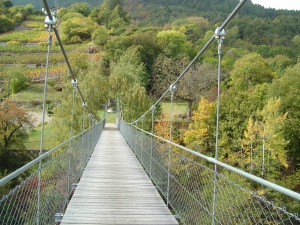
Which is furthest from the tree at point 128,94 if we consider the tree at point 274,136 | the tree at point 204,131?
the tree at point 274,136

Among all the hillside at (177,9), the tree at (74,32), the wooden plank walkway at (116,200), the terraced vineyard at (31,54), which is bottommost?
the wooden plank walkway at (116,200)

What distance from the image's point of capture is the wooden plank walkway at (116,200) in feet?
9.55

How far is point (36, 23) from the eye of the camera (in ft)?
195

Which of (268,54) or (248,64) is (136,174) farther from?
(268,54)

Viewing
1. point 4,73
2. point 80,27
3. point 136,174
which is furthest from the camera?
point 80,27

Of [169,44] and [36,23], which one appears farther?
→ [36,23]

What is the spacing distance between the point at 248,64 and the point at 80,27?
1153 inches

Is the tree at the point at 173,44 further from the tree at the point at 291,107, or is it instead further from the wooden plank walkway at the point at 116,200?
the wooden plank walkway at the point at 116,200

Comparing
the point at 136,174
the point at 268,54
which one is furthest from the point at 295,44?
the point at 136,174

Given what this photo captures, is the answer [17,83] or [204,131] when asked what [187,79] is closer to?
[204,131]

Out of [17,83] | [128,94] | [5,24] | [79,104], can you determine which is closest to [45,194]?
[79,104]

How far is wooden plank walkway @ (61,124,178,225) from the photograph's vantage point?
9.55 feet

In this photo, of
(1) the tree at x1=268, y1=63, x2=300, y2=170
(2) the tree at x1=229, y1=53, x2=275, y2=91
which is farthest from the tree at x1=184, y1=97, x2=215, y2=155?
(2) the tree at x1=229, y1=53, x2=275, y2=91

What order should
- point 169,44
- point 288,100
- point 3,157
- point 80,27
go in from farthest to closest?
point 80,27 → point 169,44 → point 288,100 → point 3,157
